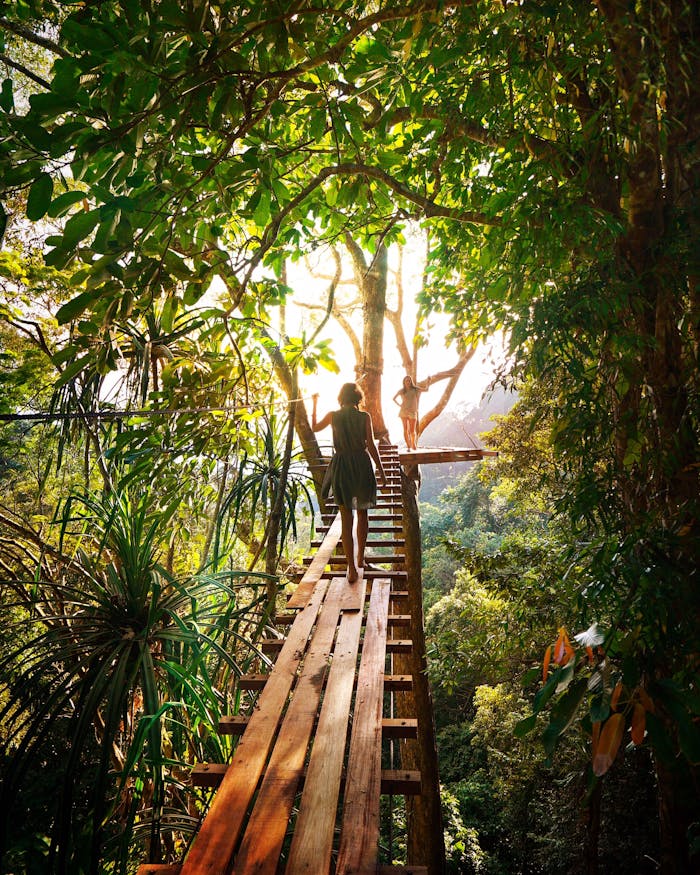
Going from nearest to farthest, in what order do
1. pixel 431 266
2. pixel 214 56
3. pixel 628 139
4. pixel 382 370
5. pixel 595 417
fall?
1. pixel 214 56
2. pixel 628 139
3. pixel 595 417
4. pixel 431 266
5. pixel 382 370

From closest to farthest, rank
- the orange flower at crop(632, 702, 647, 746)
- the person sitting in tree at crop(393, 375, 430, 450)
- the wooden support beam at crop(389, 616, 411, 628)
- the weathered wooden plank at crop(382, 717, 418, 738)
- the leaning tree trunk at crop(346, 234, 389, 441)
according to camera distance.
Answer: the orange flower at crop(632, 702, 647, 746), the weathered wooden plank at crop(382, 717, 418, 738), the wooden support beam at crop(389, 616, 411, 628), the leaning tree trunk at crop(346, 234, 389, 441), the person sitting in tree at crop(393, 375, 430, 450)

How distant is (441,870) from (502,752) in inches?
143

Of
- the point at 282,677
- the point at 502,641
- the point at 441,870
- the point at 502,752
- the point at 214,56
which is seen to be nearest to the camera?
the point at 214,56

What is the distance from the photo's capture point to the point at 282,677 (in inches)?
77.0

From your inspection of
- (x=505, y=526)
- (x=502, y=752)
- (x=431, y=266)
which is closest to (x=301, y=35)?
(x=431, y=266)

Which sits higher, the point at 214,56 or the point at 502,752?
the point at 214,56

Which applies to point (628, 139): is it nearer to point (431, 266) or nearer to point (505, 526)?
point (431, 266)

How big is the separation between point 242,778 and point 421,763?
14.4 ft

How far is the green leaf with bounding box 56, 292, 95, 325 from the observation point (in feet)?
3.30

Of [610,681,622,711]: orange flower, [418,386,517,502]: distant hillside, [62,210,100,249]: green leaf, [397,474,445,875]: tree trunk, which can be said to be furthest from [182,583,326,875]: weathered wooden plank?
[418,386,517,502]: distant hillside

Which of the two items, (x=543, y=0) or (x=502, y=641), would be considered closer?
(x=543, y=0)

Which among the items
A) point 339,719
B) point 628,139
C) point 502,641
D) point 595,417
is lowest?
point 502,641

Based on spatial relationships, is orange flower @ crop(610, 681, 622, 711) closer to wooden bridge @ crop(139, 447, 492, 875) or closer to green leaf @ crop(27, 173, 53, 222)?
wooden bridge @ crop(139, 447, 492, 875)

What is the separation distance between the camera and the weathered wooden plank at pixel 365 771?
1.17 metres
